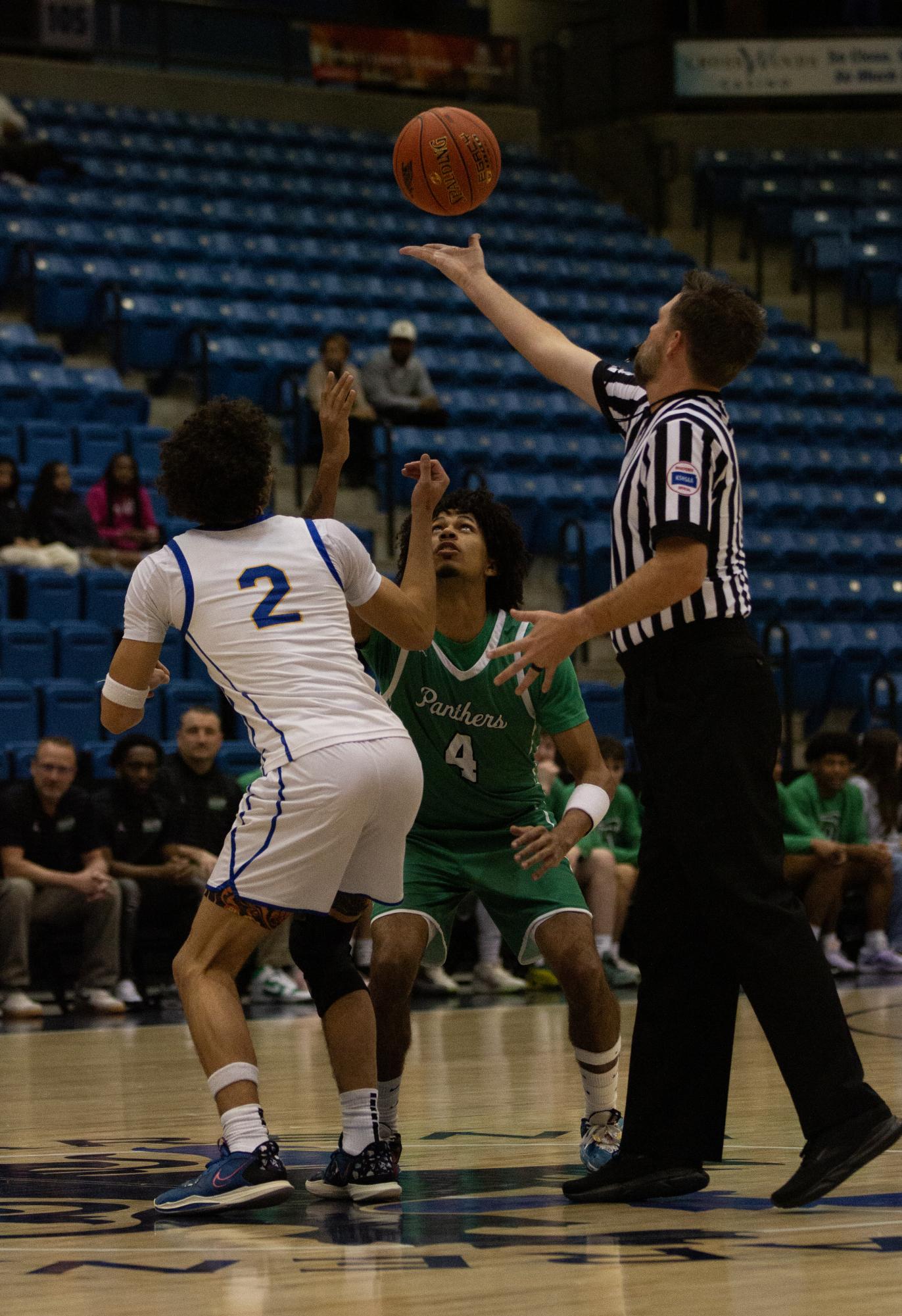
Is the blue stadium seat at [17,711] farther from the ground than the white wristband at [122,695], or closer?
closer

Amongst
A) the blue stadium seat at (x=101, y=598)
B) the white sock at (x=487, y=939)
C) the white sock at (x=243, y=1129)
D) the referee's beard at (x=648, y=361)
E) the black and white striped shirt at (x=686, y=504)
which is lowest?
the white sock at (x=487, y=939)

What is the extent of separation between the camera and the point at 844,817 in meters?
9.97

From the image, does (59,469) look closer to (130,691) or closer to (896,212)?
(130,691)

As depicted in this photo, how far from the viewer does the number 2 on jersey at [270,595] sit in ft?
12.7

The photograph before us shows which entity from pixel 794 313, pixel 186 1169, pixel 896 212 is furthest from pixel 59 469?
pixel 896 212

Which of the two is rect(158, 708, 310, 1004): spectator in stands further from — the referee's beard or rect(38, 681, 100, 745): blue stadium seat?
the referee's beard

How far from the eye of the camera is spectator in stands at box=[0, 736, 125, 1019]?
8.32m

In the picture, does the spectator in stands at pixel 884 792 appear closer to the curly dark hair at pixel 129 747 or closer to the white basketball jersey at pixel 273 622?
the curly dark hair at pixel 129 747

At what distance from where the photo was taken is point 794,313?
1892 centimetres

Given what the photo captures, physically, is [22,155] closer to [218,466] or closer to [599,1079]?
[218,466]

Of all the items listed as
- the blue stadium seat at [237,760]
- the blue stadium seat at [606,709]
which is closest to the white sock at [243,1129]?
the blue stadium seat at [237,760]

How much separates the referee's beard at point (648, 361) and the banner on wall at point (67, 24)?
15.9 meters

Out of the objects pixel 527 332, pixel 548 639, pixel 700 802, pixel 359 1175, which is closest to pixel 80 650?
pixel 527 332

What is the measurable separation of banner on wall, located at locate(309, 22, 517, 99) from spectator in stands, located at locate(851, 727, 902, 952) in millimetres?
12060
